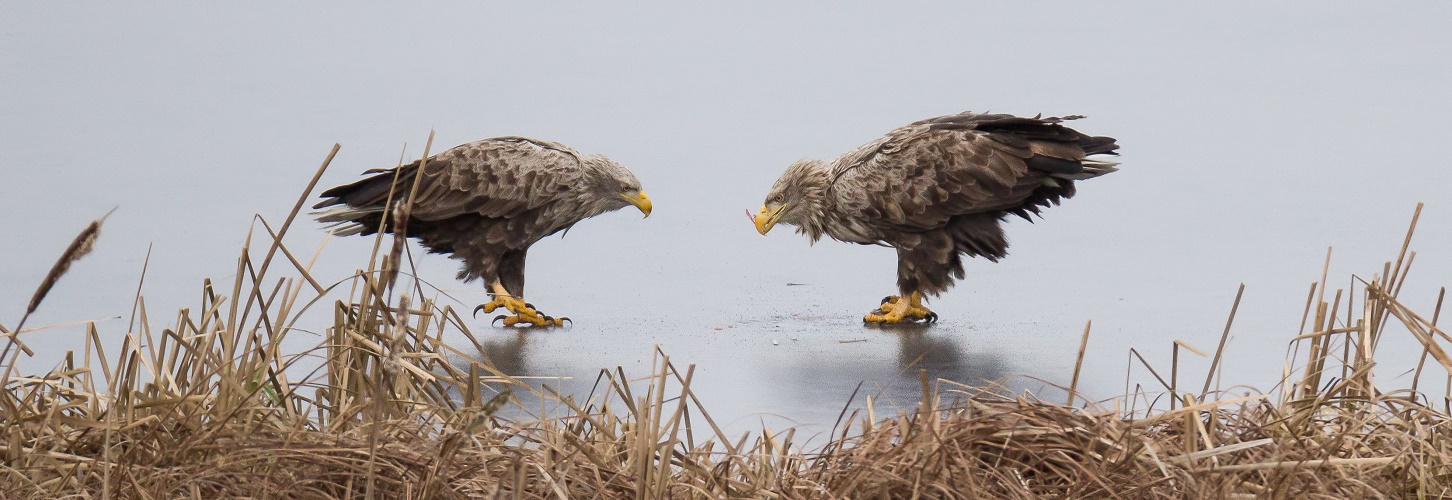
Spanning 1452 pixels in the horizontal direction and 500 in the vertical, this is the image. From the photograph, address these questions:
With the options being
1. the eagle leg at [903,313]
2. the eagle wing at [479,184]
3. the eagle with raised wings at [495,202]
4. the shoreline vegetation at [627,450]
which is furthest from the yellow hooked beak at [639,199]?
the shoreline vegetation at [627,450]

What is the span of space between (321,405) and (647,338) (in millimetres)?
2396

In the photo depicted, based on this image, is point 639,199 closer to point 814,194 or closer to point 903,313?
point 814,194

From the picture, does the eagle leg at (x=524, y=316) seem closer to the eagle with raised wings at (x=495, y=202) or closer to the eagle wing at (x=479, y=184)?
the eagle with raised wings at (x=495, y=202)

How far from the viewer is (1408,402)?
3.05 meters

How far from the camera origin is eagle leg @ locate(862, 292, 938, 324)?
6.04m

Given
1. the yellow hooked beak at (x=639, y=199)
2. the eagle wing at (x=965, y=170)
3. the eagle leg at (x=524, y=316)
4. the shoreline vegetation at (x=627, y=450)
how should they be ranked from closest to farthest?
the shoreline vegetation at (x=627, y=450) < the eagle leg at (x=524, y=316) < the eagle wing at (x=965, y=170) < the yellow hooked beak at (x=639, y=199)

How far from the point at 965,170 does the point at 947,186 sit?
0.10 meters

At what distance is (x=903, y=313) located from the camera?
6137 millimetres

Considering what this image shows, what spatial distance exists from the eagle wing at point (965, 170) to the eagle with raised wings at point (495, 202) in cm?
108

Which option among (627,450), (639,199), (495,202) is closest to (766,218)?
(639,199)

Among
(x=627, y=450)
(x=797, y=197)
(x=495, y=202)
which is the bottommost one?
(x=627, y=450)

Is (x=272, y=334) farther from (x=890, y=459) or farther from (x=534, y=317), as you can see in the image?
(x=534, y=317)

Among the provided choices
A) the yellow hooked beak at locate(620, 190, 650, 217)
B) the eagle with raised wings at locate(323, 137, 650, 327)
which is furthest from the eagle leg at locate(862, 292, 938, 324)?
the eagle with raised wings at locate(323, 137, 650, 327)

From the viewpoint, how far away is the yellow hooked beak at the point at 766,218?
6.68 metres
